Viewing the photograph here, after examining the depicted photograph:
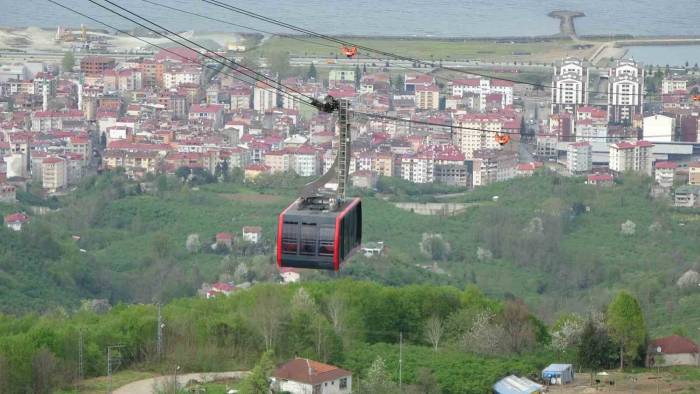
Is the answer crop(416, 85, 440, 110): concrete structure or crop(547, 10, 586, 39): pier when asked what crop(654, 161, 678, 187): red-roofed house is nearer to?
crop(416, 85, 440, 110): concrete structure

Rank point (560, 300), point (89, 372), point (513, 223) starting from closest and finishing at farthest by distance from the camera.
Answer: point (89, 372) < point (560, 300) < point (513, 223)

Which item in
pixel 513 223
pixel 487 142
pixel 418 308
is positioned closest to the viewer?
pixel 418 308

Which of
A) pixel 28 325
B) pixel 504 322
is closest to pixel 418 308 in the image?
pixel 504 322

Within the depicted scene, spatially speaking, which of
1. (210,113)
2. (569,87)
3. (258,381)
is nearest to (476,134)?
(569,87)

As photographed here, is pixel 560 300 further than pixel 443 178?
No

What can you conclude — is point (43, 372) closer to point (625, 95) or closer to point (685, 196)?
point (685, 196)

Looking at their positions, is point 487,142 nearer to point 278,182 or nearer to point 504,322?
point 278,182
